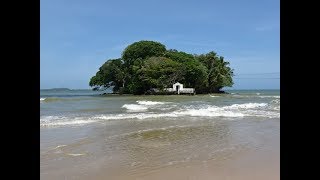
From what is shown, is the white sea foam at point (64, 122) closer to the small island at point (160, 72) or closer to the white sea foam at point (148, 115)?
the white sea foam at point (148, 115)

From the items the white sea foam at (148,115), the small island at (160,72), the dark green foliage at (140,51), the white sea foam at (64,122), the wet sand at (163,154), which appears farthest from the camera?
the dark green foliage at (140,51)

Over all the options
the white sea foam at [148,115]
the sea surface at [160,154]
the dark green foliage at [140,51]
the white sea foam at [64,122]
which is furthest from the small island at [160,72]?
the sea surface at [160,154]

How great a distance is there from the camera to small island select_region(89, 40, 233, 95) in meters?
46.2

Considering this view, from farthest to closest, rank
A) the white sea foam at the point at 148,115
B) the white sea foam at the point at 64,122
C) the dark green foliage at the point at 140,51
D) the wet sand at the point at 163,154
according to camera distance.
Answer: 1. the dark green foliage at the point at 140,51
2. the white sea foam at the point at 148,115
3. the white sea foam at the point at 64,122
4. the wet sand at the point at 163,154

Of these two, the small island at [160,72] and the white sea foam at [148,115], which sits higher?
the small island at [160,72]

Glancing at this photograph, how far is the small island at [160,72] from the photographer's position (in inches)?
1821

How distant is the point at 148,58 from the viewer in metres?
48.3

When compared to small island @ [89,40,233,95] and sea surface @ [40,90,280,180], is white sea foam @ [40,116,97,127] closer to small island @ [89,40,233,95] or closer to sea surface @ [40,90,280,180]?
sea surface @ [40,90,280,180]

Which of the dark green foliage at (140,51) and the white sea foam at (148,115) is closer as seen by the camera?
the white sea foam at (148,115)

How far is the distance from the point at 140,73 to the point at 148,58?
314 cm

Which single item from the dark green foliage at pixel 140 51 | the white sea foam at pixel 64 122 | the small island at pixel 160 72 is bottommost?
the white sea foam at pixel 64 122

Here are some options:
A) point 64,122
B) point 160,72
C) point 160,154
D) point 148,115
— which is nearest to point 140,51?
point 160,72
